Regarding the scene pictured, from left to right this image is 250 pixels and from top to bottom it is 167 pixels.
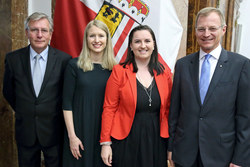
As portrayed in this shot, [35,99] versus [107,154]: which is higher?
[35,99]

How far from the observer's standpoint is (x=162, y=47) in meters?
3.07

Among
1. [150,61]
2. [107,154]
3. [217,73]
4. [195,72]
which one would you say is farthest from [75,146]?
[217,73]

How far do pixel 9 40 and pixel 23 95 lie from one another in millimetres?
1182

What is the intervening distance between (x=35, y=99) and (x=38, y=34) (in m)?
0.57

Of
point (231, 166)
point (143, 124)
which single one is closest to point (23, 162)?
point (143, 124)

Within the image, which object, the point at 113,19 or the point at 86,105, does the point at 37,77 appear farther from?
the point at 113,19

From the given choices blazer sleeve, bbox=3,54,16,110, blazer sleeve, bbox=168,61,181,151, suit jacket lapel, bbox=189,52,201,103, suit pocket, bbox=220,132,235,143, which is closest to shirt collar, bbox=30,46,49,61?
blazer sleeve, bbox=3,54,16,110

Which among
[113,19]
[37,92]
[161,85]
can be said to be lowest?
[37,92]

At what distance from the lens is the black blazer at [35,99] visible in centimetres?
213

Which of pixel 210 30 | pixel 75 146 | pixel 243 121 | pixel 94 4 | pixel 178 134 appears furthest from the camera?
pixel 94 4

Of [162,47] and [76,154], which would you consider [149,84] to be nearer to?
[76,154]

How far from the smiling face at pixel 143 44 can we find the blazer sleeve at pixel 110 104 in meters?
0.23

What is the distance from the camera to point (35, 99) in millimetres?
2121

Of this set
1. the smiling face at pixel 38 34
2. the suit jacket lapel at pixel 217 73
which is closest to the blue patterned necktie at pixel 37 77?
the smiling face at pixel 38 34
